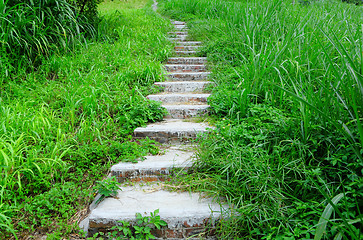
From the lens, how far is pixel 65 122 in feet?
9.18

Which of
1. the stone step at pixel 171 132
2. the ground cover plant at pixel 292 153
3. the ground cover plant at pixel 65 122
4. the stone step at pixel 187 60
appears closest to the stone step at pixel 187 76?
the ground cover plant at pixel 65 122

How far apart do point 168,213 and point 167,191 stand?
0.31 metres

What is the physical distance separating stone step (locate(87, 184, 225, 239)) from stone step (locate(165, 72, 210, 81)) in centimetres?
252

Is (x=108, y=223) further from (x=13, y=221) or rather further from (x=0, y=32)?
(x=0, y=32)

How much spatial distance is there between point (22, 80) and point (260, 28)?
11.0 ft

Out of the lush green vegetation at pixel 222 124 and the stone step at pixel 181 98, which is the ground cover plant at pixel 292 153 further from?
the stone step at pixel 181 98

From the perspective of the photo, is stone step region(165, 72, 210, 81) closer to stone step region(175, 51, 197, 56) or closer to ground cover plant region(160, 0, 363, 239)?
stone step region(175, 51, 197, 56)

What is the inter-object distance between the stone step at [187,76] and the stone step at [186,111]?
43.1 inches

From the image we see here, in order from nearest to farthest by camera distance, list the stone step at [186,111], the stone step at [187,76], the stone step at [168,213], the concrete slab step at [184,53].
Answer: the stone step at [168,213], the stone step at [186,111], the stone step at [187,76], the concrete slab step at [184,53]

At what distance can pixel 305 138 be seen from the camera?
1928 millimetres

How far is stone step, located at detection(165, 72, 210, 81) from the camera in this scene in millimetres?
4180

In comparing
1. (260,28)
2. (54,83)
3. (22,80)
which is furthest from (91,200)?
(260,28)

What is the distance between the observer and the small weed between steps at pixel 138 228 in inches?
66.3

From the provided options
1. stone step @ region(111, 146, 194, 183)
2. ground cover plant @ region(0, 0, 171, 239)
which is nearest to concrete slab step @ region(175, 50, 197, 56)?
ground cover plant @ region(0, 0, 171, 239)
